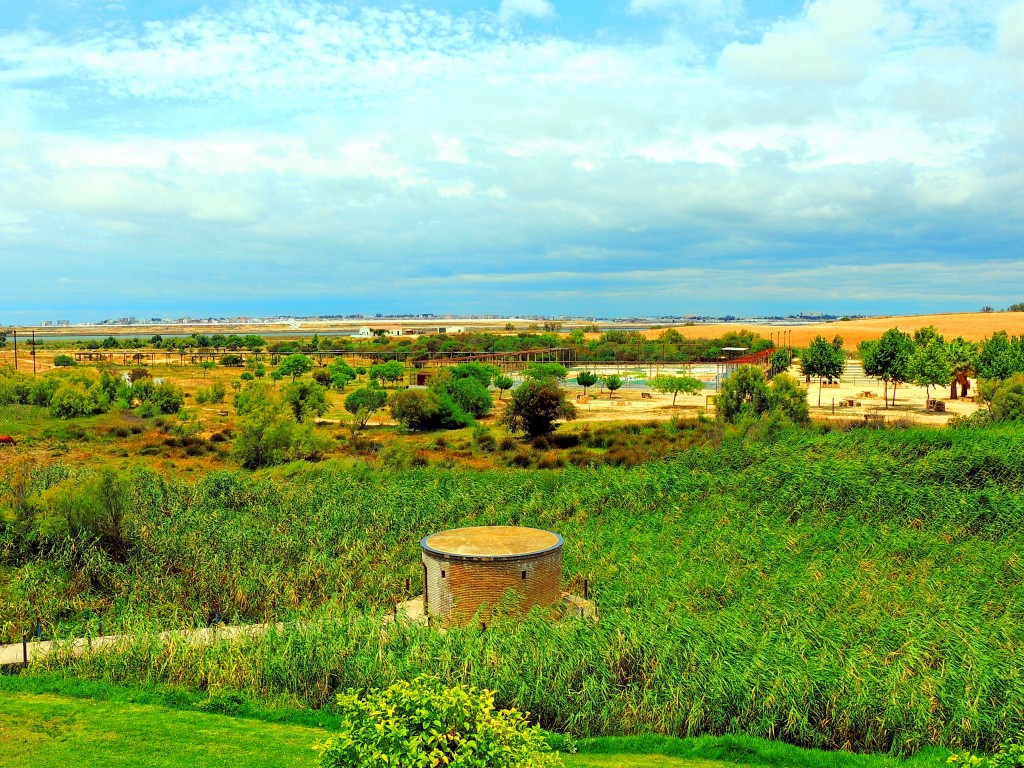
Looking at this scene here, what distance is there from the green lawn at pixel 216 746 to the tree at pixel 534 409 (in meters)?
33.6

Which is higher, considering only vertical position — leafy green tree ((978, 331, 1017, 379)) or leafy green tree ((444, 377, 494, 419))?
leafy green tree ((978, 331, 1017, 379))

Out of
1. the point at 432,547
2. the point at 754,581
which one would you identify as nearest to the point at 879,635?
the point at 754,581

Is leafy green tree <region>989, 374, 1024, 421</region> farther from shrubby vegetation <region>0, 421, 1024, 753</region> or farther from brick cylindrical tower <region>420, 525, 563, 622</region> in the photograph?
brick cylindrical tower <region>420, 525, 563, 622</region>

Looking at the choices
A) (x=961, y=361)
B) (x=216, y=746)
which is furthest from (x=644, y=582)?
(x=961, y=361)

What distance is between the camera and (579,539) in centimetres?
1914

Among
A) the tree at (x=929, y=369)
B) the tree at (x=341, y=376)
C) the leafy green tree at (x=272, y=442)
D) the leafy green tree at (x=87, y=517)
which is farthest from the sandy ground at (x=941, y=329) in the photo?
the leafy green tree at (x=87, y=517)

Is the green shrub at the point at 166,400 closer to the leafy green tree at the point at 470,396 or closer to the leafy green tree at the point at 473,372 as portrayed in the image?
the leafy green tree at the point at 470,396

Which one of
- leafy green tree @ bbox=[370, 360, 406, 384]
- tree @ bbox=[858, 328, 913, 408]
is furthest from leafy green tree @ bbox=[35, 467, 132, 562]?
leafy green tree @ bbox=[370, 360, 406, 384]

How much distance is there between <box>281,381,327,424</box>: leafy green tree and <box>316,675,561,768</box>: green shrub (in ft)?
145

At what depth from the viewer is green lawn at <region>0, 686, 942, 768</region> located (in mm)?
9375

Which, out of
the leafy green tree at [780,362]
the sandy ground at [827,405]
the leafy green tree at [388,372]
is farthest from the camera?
the leafy green tree at [388,372]

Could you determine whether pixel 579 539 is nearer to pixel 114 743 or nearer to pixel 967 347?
pixel 114 743

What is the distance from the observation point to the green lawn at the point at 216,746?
9375 millimetres

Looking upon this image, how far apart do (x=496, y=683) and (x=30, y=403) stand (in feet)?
168
